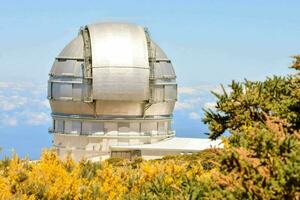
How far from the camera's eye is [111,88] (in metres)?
49.2

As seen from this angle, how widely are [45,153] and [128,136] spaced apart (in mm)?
26764

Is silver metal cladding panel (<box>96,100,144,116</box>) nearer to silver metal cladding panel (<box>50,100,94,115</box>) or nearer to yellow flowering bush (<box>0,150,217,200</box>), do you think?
silver metal cladding panel (<box>50,100,94,115</box>)

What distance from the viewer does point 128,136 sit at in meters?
50.9

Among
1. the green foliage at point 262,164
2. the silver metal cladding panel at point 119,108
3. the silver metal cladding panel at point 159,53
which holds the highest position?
the silver metal cladding panel at point 159,53

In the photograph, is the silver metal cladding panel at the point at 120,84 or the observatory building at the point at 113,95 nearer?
the silver metal cladding panel at the point at 120,84

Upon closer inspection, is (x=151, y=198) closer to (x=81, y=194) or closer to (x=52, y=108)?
(x=81, y=194)

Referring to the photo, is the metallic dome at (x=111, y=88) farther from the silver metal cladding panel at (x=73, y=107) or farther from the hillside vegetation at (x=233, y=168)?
the hillside vegetation at (x=233, y=168)

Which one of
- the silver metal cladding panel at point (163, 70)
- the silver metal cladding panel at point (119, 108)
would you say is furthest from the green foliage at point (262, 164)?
the silver metal cladding panel at point (163, 70)

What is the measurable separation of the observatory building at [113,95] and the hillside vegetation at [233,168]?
73.4 feet

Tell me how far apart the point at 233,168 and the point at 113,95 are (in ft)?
126

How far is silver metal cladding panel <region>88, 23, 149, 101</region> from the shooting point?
49.1 meters

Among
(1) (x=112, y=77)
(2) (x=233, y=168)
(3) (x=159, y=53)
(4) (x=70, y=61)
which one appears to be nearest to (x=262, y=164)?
(2) (x=233, y=168)

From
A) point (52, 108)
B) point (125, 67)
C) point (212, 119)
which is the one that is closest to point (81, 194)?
point (212, 119)

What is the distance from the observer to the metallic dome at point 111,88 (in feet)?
162
